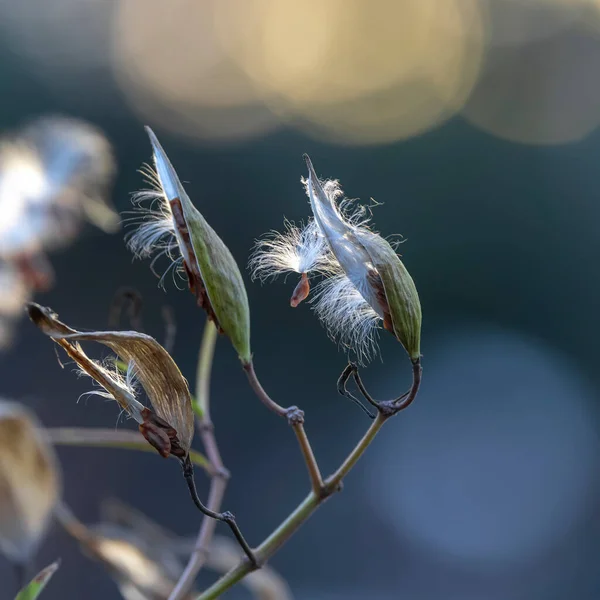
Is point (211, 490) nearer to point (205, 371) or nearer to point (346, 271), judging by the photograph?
point (205, 371)

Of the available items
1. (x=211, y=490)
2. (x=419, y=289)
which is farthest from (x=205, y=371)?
(x=419, y=289)

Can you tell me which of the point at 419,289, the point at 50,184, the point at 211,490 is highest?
the point at 50,184

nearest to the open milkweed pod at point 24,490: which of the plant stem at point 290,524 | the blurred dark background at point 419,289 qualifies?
the plant stem at point 290,524

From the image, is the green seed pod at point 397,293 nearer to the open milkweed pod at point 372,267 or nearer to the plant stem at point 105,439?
the open milkweed pod at point 372,267

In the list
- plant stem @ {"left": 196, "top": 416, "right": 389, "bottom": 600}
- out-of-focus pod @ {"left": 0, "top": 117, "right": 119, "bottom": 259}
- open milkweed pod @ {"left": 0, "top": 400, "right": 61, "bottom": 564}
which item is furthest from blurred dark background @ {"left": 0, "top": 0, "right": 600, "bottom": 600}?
plant stem @ {"left": 196, "top": 416, "right": 389, "bottom": 600}

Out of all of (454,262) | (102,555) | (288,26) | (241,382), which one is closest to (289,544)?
(241,382)

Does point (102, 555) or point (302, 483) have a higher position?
point (102, 555)

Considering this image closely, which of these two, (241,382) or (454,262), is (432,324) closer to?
(454,262)
